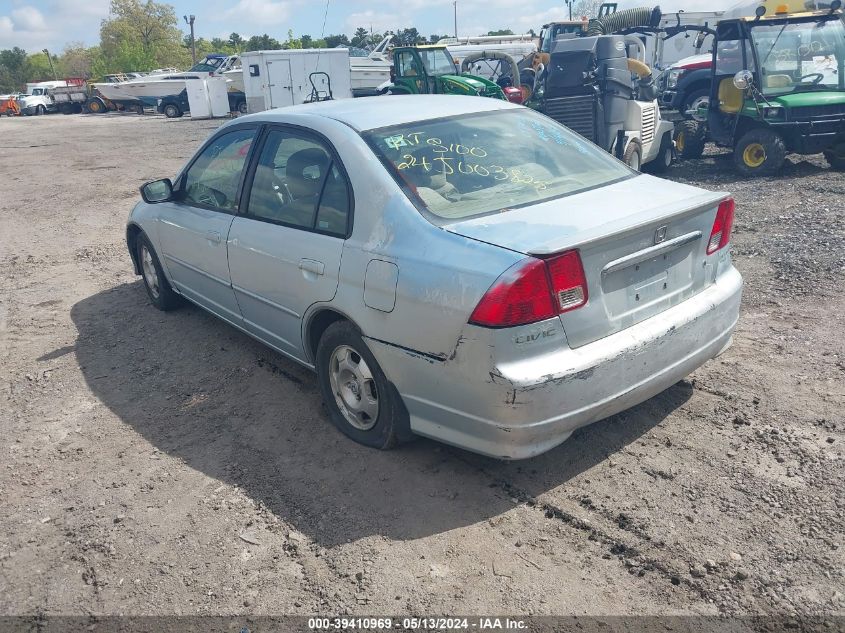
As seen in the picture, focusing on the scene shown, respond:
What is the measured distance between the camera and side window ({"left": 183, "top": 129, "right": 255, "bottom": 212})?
15.3 ft

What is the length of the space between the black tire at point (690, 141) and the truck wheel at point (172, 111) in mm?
26896

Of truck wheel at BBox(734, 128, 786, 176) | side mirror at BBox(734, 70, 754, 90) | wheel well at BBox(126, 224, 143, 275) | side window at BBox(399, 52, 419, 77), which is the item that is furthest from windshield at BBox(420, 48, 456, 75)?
wheel well at BBox(126, 224, 143, 275)

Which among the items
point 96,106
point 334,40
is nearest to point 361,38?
point 334,40

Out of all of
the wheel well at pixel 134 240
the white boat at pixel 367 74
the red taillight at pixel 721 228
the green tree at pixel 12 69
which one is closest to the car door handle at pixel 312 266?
the red taillight at pixel 721 228

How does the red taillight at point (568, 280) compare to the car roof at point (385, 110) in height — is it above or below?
below

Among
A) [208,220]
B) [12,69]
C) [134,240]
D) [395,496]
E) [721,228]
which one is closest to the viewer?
[395,496]

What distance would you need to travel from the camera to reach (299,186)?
4.08m

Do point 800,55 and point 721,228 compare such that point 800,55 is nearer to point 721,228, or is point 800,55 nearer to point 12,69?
point 721,228

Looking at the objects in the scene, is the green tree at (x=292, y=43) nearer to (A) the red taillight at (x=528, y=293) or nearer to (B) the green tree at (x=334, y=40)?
(B) the green tree at (x=334, y=40)

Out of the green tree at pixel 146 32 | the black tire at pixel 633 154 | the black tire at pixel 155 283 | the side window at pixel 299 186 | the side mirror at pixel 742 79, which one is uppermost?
the green tree at pixel 146 32

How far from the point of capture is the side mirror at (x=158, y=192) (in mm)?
5316

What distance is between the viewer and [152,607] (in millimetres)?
2854

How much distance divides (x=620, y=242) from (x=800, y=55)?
391 inches

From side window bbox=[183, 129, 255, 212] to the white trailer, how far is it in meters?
20.6
